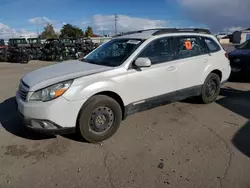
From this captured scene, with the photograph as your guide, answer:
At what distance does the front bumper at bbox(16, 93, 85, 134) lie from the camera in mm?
3191

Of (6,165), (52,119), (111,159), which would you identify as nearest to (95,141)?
(111,159)

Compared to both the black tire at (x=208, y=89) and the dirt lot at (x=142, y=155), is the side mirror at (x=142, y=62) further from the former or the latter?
the black tire at (x=208, y=89)

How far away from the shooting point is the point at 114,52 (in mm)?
4398

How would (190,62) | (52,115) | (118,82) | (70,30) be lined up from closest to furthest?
(52,115) < (118,82) < (190,62) < (70,30)

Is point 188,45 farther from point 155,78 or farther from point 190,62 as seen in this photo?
point 155,78

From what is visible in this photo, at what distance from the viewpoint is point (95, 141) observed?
362cm

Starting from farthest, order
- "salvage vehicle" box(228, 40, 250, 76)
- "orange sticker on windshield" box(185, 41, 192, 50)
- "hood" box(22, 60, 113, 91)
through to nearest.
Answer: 1. "salvage vehicle" box(228, 40, 250, 76)
2. "orange sticker on windshield" box(185, 41, 192, 50)
3. "hood" box(22, 60, 113, 91)

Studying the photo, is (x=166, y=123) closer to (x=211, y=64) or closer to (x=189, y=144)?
(x=189, y=144)

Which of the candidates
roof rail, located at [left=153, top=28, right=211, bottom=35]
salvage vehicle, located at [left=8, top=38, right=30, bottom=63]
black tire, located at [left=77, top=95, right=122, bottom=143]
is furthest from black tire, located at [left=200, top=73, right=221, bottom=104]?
salvage vehicle, located at [left=8, top=38, right=30, bottom=63]

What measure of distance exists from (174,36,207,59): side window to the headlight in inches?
93.5

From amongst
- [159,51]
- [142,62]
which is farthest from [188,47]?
[142,62]

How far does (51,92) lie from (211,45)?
3.87 m

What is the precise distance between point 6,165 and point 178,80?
327cm

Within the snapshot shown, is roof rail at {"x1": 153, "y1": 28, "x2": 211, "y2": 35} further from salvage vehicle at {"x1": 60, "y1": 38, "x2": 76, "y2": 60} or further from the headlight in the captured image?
salvage vehicle at {"x1": 60, "y1": 38, "x2": 76, "y2": 60}
